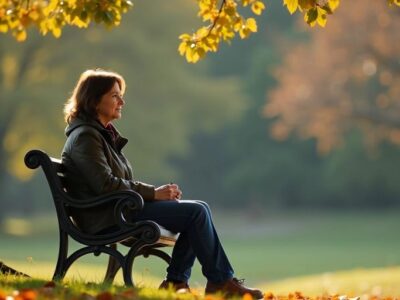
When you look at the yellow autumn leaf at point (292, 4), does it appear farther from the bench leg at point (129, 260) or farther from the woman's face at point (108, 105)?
the bench leg at point (129, 260)

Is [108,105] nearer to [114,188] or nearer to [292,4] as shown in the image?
[114,188]

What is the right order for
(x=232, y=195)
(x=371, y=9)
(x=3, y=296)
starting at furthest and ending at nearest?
(x=232, y=195) → (x=371, y=9) → (x=3, y=296)

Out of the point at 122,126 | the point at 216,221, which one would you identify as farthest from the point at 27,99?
the point at 216,221

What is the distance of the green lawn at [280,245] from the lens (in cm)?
2372

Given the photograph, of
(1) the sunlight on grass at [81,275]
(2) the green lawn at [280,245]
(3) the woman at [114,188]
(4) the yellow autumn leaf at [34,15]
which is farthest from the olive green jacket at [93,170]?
(2) the green lawn at [280,245]

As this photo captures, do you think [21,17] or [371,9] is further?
[371,9]

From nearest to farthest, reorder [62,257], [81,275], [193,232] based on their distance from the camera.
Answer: [193,232], [62,257], [81,275]

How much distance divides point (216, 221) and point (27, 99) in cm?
2024

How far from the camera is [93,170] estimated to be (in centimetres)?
572

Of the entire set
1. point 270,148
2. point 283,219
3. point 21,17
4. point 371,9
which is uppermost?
point 270,148

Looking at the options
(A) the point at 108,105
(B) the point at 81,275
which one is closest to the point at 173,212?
(A) the point at 108,105

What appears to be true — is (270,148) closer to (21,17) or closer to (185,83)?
(185,83)

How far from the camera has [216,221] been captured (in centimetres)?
5381

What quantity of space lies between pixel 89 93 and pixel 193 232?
115 centimetres
